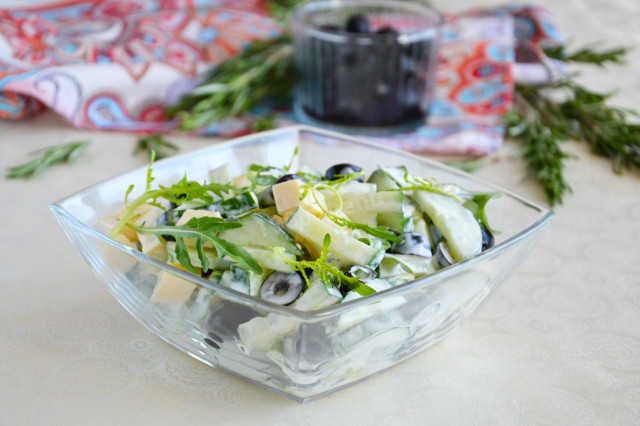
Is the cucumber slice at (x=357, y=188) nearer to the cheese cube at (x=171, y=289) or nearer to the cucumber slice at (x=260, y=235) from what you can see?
the cucumber slice at (x=260, y=235)

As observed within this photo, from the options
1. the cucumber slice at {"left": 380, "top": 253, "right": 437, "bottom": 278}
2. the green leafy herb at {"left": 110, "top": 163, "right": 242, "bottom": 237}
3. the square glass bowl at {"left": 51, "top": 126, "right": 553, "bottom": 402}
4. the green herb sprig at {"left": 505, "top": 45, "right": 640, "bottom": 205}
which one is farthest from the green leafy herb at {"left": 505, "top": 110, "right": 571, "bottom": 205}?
the green leafy herb at {"left": 110, "top": 163, "right": 242, "bottom": 237}

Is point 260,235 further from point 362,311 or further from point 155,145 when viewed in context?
point 155,145

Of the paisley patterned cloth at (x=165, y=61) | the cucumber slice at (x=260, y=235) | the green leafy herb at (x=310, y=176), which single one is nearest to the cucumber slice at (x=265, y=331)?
the cucumber slice at (x=260, y=235)

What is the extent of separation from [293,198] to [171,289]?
192 mm

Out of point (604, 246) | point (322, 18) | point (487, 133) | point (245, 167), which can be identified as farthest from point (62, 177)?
point (604, 246)

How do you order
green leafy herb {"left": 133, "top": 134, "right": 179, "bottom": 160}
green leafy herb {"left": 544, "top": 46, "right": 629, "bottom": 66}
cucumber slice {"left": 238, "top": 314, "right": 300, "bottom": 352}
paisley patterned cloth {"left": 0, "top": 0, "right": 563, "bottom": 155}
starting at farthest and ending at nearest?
green leafy herb {"left": 544, "top": 46, "right": 629, "bottom": 66} < paisley patterned cloth {"left": 0, "top": 0, "right": 563, "bottom": 155} < green leafy herb {"left": 133, "top": 134, "right": 179, "bottom": 160} < cucumber slice {"left": 238, "top": 314, "right": 300, "bottom": 352}

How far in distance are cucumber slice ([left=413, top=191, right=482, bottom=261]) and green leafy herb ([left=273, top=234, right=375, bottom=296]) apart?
0.17 meters

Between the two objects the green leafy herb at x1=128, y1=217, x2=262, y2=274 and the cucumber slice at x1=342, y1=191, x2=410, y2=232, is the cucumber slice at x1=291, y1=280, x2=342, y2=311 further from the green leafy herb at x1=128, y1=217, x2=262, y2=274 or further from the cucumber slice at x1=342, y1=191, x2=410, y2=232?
the cucumber slice at x1=342, y1=191, x2=410, y2=232

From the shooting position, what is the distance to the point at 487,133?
1.76 m

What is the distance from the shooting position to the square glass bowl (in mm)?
808

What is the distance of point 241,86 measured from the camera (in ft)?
6.08

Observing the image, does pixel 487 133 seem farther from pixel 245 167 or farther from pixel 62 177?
pixel 62 177

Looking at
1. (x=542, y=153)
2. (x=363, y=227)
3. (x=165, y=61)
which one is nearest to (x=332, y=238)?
(x=363, y=227)

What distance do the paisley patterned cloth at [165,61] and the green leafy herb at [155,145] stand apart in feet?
0.30
